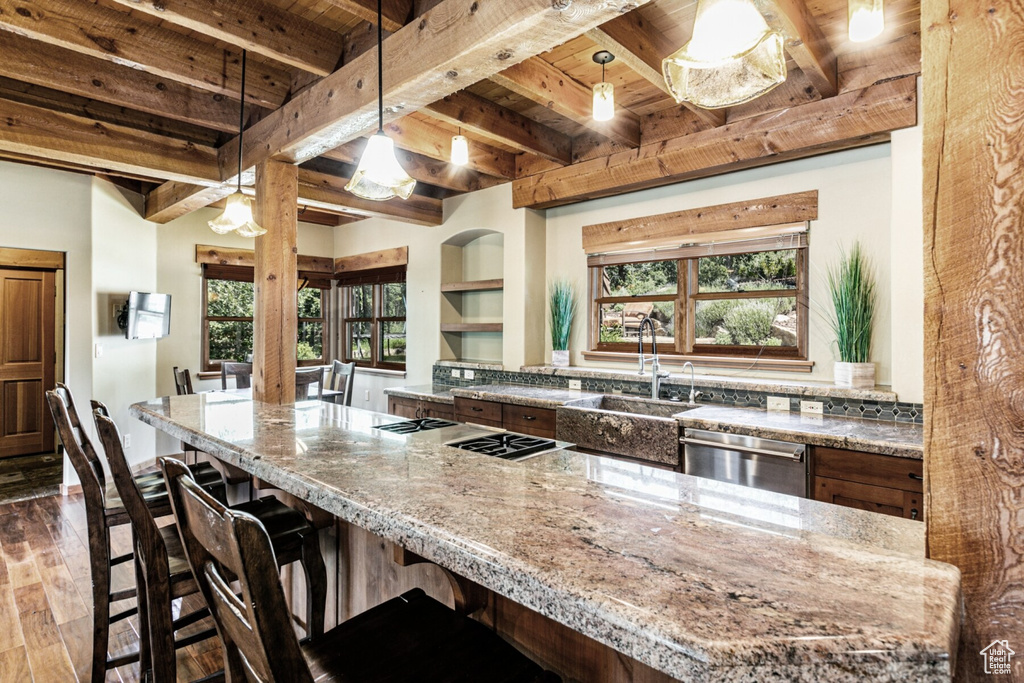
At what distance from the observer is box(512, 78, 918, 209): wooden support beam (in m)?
2.65

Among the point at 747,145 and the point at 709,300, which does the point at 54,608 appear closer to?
the point at 709,300

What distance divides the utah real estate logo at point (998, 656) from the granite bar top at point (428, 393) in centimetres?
347

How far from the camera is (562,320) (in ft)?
14.0

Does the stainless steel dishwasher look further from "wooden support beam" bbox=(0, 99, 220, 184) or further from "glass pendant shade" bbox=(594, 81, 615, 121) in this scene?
"wooden support beam" bbox=(0, 99, 220, 184)

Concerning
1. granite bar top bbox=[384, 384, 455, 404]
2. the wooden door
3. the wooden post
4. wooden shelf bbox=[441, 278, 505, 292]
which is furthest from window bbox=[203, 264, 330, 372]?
the wooden post

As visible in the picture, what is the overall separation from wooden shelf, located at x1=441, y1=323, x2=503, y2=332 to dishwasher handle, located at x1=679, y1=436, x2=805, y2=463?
2247 millimetres

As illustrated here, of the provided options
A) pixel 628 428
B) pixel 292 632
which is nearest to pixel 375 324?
pixel 628 428

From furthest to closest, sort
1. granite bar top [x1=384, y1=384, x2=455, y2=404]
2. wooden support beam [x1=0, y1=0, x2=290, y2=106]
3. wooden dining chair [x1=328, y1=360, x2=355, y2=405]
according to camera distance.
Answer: wooden dining chair [x1=328, y1=360, x2=355, y2=405]
granite bar top [x1=384, y1=384, x2=455, y2=404]
wooden support beam [x1=0, y1=0, x2=290, y2=106]

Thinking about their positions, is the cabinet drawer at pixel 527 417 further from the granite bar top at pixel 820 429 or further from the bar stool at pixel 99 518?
the bar stool at pixel 99 518

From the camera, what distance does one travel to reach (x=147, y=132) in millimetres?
3393

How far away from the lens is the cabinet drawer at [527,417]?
11.2 ft

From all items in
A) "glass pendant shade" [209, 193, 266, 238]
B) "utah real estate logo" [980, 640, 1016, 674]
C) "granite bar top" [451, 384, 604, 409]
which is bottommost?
"utah real estate logo" [980, 640, 1016, 674]

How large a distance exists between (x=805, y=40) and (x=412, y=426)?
7.93 feet

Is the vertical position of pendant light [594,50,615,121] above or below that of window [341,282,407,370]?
above
